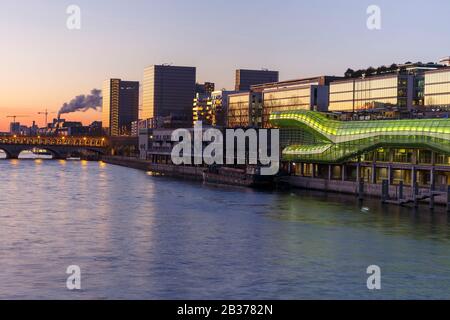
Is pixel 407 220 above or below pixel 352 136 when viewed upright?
below

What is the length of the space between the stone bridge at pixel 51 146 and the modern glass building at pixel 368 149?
68224mm

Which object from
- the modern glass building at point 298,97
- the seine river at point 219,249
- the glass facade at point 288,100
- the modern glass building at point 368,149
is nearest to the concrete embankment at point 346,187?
the modern glass building at point 368,149

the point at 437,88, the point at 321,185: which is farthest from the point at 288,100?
the point at 321,185

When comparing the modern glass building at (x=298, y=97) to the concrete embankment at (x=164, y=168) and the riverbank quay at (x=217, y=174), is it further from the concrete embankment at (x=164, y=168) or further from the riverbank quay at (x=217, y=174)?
the riverbank quay at (x=217, y=174)

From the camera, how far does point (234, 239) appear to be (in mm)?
28922

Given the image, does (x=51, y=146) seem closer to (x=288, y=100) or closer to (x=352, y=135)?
(x=288, y=100)

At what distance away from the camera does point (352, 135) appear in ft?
185

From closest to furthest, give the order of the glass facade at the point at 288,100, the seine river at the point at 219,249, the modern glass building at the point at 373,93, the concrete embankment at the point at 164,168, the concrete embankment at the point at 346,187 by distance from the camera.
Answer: the seine river at the point at 219,249 → the concrete embankment at the point at 346,187 → the concrete embankment at the point at 164,168 → the modern glass building at the point at 373,93 → the glass facade at the point at 288,100

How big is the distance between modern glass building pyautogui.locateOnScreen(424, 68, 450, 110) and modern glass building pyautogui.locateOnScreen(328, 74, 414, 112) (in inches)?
130

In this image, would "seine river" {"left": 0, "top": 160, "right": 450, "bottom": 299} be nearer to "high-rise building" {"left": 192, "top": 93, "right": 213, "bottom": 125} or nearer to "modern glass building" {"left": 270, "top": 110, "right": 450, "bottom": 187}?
"modern glass building" {"left": 270, "top": 110, "right": 450, "bottom": 187}

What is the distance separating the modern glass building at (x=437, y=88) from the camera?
84.8 metres

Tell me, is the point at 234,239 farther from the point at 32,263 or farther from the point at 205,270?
the point at 32,263

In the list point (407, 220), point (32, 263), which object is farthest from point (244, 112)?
point (32, 263)
